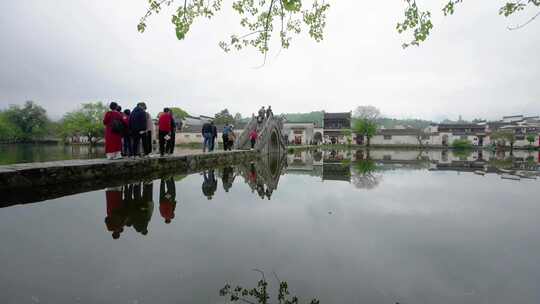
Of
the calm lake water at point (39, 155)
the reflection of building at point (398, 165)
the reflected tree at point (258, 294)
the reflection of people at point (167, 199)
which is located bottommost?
the reflection of building at point (398, 165)

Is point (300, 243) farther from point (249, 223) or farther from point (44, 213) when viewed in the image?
point (44, 213)

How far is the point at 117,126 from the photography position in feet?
22.7

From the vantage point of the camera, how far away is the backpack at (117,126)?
690cm

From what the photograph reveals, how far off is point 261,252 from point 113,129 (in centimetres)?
632

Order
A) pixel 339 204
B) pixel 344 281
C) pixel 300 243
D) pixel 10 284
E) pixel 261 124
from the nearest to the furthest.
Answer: pixel 10 284
pixel 344 281
pixel 300 243
pixel 339 204
pixel 261 124

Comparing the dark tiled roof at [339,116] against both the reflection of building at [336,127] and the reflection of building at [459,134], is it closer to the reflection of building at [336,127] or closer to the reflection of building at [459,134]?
the reflection of building at [336,127]

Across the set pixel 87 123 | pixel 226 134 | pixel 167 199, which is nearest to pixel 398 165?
pixel 226 134

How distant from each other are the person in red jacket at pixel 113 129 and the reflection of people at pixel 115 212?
2.48m

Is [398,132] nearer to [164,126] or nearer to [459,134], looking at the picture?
[459,134]

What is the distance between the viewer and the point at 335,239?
119 inches

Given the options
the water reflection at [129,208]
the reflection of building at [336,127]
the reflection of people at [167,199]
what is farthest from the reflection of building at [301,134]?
the water reflection at [129,208]

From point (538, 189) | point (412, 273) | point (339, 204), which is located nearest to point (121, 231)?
point (412, 273)

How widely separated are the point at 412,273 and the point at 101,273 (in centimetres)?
277

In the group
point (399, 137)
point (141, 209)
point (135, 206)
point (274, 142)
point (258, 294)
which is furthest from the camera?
point (399, 137)
